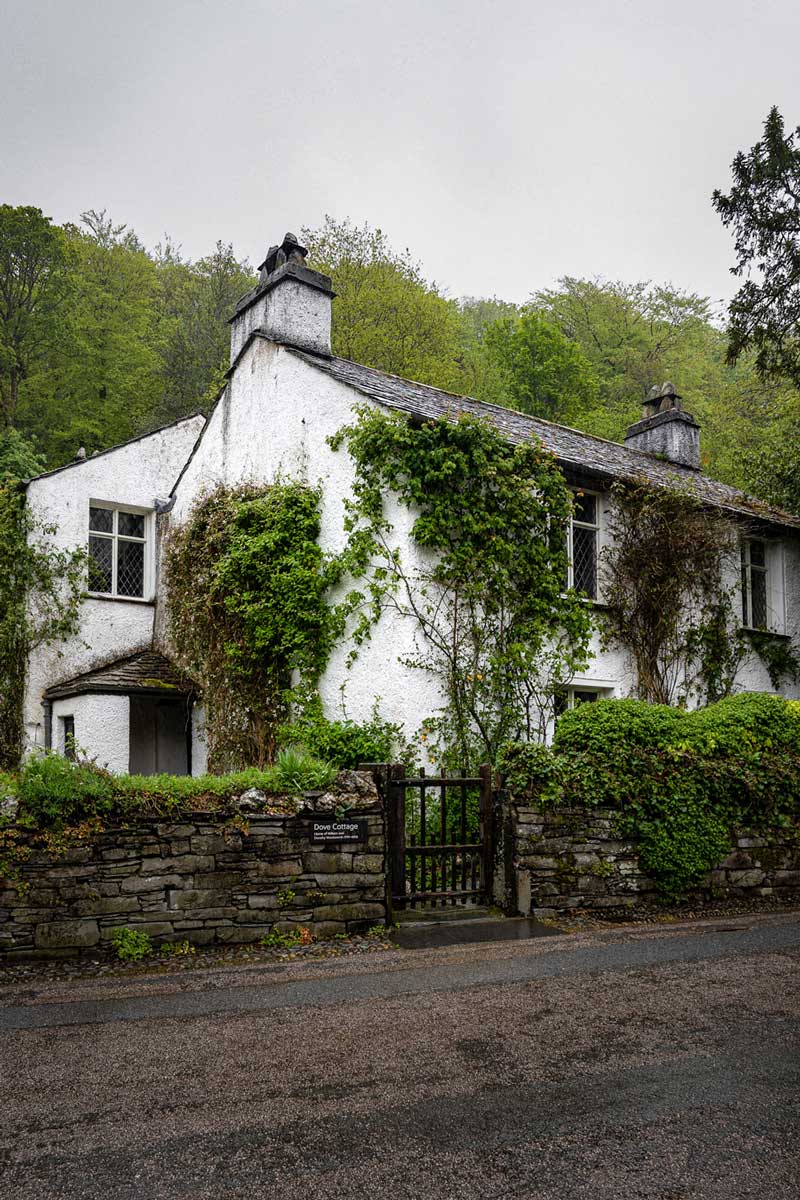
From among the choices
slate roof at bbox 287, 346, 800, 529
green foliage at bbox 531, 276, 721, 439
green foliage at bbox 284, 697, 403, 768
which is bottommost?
green foliage at bbox 284, 697, 403, 768

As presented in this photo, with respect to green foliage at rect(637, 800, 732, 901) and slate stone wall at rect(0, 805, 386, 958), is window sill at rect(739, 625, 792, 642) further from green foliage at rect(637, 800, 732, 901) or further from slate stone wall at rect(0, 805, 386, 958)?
slate stone wall at rect(0, 805, 386, 958)

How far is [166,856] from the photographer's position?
26.7 feet

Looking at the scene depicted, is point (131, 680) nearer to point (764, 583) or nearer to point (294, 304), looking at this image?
point (294, 304)

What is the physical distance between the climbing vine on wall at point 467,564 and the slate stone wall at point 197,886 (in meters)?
3.49

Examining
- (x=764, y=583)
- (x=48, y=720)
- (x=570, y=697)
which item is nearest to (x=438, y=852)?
(x=570, y=697)

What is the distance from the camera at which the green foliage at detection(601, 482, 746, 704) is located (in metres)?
15.1

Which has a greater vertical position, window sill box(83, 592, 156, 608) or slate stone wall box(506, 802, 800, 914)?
window sill box(83, 592, 156, 608)

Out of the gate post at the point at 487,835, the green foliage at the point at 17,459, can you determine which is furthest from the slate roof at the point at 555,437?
the green foliage at the point at 17,459

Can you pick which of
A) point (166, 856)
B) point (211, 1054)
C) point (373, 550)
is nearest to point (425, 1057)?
point (211, 1054)

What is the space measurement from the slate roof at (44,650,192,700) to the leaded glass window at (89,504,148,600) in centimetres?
159

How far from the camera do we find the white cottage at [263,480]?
13758mm

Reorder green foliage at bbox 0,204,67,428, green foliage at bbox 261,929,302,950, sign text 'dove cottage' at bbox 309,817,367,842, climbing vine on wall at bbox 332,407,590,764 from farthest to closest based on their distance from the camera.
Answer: green foliage at bbox 0,204,67,428 → climbing vine on wall at bbox 332,407,590,764 → sign text 'dove cottage' at bbox 309,817,367,842 → green foliage at bbox 261,929,302,950

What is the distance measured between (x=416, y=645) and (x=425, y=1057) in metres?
7.10

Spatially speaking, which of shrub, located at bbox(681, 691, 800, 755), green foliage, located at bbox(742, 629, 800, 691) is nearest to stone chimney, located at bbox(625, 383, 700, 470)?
green foliage, located at bbox(742, 629, 800, 691)
